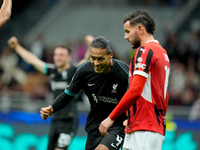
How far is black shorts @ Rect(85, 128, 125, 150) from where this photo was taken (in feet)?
18.4

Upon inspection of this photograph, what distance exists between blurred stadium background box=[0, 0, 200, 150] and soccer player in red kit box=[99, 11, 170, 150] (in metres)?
5.45

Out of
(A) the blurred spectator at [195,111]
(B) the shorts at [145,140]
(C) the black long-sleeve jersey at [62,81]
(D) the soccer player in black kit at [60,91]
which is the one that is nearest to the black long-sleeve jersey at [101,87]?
(B) the shorts at [145,140]

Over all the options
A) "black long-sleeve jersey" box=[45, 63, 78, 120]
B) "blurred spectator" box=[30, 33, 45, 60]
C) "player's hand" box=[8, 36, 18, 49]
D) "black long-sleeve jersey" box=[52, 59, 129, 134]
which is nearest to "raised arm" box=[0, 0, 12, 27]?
"black long-sleeve jersey" box=[52, 59, 129, 134]

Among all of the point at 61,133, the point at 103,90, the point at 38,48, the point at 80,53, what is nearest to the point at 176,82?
the point at 80,53

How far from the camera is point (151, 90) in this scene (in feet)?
15.9

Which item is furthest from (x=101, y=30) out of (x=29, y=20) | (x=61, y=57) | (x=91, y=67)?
(x=91, y=67)

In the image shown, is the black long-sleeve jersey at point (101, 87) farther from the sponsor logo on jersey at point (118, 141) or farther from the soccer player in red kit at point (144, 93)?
the soccer player in red kit at point (144, 93)

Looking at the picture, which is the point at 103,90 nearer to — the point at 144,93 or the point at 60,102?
the point at 60,102

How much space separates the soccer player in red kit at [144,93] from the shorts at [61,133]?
2822 mm

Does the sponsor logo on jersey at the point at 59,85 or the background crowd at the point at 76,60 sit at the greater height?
the background crowd at the point at 76,60

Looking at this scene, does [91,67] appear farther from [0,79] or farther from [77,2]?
[77,2]

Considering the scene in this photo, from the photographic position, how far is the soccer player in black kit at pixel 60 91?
7746mm

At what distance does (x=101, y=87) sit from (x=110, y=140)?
721 millimetres

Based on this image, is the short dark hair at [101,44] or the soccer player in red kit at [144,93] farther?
the short dark hair at [101,44]
